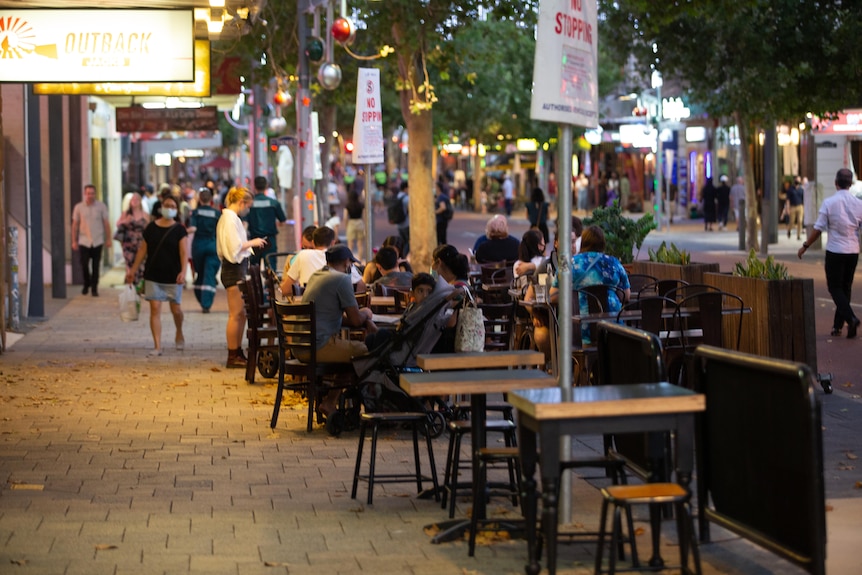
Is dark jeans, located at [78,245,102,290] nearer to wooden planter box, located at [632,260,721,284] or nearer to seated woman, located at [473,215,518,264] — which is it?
seated woman, located at [473,215,518,264]

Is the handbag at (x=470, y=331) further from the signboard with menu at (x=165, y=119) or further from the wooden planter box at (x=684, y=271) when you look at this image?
the signboard with menu at (x=165, y=119)

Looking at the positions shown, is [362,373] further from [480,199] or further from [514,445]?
[480,199]

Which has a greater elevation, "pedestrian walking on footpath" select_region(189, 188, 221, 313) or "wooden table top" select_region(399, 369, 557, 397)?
"pedestrian walking on footpath" select_region(189, 188, 221, 313)

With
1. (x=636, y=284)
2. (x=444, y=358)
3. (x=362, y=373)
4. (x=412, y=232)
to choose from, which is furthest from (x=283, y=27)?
(x=444, y=358)

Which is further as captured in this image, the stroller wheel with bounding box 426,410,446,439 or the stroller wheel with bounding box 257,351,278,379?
the stroller wheel with bounding box 257,351,278,379

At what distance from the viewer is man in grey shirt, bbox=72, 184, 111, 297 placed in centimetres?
2420

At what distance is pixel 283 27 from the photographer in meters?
27.2

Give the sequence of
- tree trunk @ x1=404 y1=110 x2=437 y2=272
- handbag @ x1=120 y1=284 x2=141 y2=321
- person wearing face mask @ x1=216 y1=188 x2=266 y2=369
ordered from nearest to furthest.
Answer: person wearing face mask @ x1=216 y1=188 x2=266 y2=369
handbag @ x1=120 y1=284 x2=141 y2=321
tree trunk @ x1=404 y1=110 x2=437 y2=272

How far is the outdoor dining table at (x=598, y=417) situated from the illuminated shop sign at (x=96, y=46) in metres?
7.95

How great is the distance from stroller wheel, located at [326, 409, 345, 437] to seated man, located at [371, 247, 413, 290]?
3.51 meters

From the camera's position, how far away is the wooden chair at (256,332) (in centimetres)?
1312

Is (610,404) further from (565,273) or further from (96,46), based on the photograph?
(96,46)

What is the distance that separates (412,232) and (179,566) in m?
19.3

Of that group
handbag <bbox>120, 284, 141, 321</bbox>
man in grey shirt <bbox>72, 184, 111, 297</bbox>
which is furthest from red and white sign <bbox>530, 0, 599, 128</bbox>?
man in grey shirt <bbox>72, 184, 111, 297</bbox>
